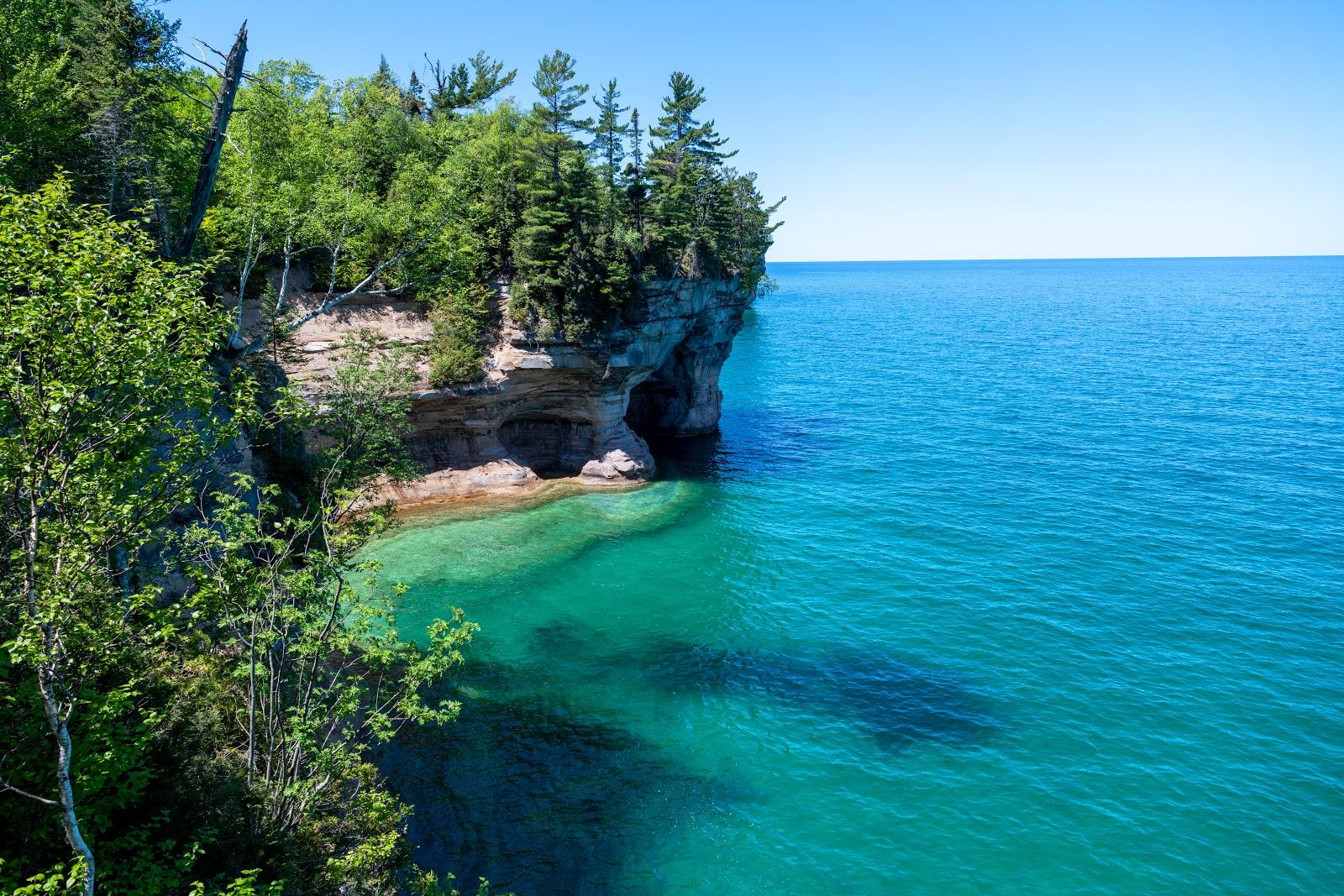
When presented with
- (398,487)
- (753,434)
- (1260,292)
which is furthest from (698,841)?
(1260,292)

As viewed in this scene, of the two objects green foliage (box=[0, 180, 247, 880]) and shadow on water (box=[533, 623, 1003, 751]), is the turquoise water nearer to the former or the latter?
shadow on water (box=[533, 623, 1003, 751])

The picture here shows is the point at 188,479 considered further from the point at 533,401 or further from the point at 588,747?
the point at 533,401

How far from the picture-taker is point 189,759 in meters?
Result: 13.1

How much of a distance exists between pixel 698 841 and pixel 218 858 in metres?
11.1

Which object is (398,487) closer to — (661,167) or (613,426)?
(613,426)

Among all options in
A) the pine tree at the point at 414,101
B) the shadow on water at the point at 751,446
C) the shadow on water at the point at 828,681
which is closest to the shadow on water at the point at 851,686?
the shadow on water at the point at 828,681

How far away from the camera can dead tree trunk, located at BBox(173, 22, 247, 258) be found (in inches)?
656

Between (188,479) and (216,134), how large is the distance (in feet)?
34.9

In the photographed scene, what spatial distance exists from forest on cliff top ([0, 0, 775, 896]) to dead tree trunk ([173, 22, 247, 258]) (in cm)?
6

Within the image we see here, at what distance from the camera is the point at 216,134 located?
1720 cm

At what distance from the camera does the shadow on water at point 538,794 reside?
57.7ft

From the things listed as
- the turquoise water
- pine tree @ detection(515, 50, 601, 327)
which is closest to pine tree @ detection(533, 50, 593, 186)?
pine tree @ detection(515, 50, 601, 327)

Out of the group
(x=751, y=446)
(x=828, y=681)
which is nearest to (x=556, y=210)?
(x=751, y=446)

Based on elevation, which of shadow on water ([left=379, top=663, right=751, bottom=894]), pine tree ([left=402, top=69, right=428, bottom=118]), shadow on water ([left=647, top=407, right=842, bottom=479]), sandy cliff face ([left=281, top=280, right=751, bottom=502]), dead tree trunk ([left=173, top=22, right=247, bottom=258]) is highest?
pine tree ([left=402, top=69, right=428, bottom=118])
